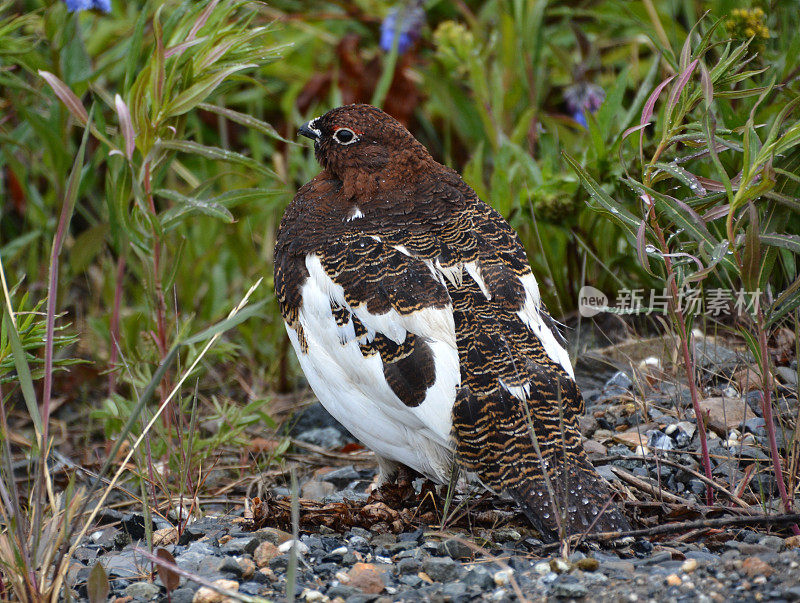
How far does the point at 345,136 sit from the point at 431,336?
1.09 metres

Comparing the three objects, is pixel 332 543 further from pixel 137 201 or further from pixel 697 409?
pixel 137 201

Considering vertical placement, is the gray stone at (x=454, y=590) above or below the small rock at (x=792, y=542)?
above

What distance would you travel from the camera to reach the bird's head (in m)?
3.64

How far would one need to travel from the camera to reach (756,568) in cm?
230

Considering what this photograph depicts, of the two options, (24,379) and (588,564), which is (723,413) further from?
(24,379)

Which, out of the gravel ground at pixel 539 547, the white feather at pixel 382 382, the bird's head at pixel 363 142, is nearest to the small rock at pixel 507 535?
the gravel ground at pixel 539 547

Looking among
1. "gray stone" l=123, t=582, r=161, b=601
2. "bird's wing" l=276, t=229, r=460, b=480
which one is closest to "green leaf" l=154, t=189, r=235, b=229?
"bird's wing" l=276, t=229, r=460, b=480

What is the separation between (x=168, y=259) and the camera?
5.15m

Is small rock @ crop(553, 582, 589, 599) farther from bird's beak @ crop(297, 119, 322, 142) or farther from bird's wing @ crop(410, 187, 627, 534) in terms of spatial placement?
bird's beak @ crop(297, 119, 322, 142)

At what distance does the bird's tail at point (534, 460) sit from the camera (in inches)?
106

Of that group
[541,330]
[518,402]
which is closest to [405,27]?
[541,330]

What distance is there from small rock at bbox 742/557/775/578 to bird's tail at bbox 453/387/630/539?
42cm

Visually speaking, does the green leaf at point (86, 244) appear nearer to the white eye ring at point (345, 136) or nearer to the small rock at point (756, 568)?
the white eye ring at point (345, 136)

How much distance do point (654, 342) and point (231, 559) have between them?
91.6 inches
